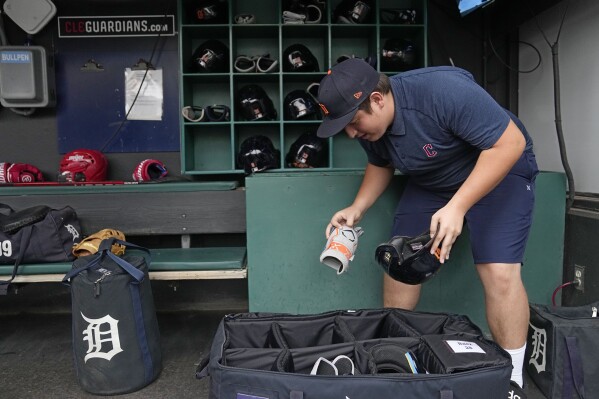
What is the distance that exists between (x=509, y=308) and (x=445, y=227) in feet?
1.60

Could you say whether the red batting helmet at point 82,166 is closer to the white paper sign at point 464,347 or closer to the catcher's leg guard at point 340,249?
the catcher's leg guard at point 340,249

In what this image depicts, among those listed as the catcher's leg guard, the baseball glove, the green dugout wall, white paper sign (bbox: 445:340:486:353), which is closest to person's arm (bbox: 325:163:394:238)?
the catcher's leg guard

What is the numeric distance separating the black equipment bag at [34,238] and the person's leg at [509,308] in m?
1.80

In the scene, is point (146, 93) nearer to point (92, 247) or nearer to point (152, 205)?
point (152, 205)

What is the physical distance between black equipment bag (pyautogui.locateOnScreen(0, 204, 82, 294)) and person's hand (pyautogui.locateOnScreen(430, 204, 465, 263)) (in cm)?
166

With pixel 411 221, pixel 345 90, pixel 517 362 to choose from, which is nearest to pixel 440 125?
pixel 345 90

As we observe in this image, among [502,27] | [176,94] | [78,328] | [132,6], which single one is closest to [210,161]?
[176,94]

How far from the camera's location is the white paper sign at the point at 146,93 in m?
2.98

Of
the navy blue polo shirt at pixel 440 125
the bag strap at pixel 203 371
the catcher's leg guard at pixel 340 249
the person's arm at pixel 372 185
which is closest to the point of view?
the bag strap at pixel 203 371

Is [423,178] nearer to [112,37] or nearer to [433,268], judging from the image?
[433,268]

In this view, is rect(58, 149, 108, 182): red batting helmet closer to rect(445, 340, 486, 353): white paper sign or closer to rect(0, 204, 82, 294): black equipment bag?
rect(0, 204, 82, 294): black equipment bag

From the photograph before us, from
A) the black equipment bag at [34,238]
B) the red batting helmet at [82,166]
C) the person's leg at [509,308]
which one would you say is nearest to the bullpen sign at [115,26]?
the red batting helmet at [82,166]

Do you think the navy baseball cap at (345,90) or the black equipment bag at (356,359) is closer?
the black equipment bag at (356,359)

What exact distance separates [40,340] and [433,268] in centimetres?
211
